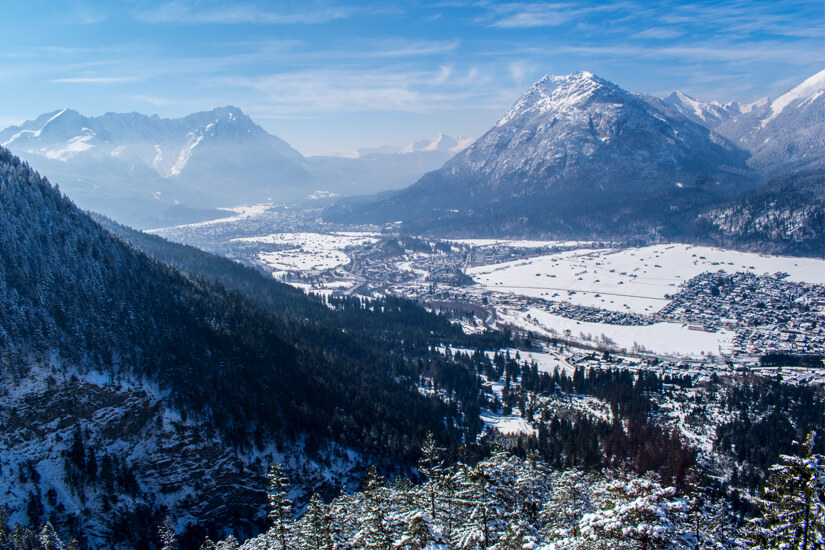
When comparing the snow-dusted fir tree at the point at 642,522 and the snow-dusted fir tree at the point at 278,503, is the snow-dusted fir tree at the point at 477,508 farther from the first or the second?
the snow-dusted fir tree at the point at 278,503

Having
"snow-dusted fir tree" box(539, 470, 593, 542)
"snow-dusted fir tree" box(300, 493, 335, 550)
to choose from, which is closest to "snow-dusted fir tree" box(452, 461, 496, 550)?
"snow-dusted fir tree" box(539, 470, 593, 542)

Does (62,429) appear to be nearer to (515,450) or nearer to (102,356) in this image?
(102,356)

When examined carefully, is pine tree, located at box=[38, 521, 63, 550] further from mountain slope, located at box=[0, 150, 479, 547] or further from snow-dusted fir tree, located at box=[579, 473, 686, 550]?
snow-dusted fir tree, located at box=[579, 473, 686, 550]

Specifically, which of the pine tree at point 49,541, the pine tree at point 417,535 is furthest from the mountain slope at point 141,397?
the pine tree at point 417,535

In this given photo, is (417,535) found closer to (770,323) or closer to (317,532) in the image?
(317,532)

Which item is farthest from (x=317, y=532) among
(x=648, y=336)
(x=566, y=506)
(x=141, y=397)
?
(x=648, y=336)

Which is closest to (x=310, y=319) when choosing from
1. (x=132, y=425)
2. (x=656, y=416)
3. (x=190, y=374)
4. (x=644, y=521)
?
(x=190, y=374)
